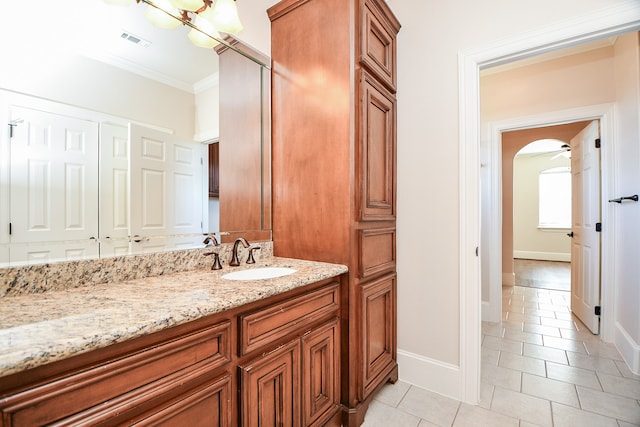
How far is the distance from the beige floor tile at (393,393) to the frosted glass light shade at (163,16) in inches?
94.4

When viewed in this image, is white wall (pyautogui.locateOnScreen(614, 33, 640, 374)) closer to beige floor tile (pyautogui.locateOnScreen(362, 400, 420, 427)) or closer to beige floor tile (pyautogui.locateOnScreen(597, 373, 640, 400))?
beige floor tile (pyautogui.locateOnScreen(597, 373, 640, 400))

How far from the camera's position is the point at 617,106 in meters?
2.52

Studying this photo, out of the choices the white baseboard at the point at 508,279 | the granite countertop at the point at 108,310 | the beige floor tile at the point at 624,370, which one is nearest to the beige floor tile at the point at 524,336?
the beige floor tile at the point at 624,370

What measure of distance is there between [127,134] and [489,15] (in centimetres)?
214

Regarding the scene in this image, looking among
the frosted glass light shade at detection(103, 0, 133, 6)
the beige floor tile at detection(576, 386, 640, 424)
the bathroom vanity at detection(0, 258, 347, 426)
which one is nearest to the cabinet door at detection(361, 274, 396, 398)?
the bathroom vanity at detection(0, 258, 347, 426)

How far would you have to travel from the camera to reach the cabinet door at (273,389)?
1055mm

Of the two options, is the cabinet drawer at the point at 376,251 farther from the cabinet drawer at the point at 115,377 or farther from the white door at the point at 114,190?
the white door at the point at 114,190

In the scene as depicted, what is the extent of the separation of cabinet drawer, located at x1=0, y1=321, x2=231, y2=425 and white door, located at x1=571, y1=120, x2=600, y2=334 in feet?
11.1

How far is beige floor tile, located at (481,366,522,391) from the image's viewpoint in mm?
1972

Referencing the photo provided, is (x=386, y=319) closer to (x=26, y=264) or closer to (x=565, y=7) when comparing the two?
(x=26, y=264)

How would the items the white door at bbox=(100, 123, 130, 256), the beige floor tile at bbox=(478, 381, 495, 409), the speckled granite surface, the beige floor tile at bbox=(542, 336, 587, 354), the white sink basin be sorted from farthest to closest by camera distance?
the beige floor tile at bbox=(542, 336, 587, 354), the beige floor tile at bbox=(478, 381, 495, 409), the white sink basin, the white door at bbox=(100, 123, 130, 256), the speckled granite surface

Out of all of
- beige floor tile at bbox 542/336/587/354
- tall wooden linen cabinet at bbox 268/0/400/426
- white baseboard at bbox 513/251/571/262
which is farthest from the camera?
white baseboard at bbox 513/251/571/262

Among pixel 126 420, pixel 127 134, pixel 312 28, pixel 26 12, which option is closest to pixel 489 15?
pixel 312 28

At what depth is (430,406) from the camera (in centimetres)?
177
